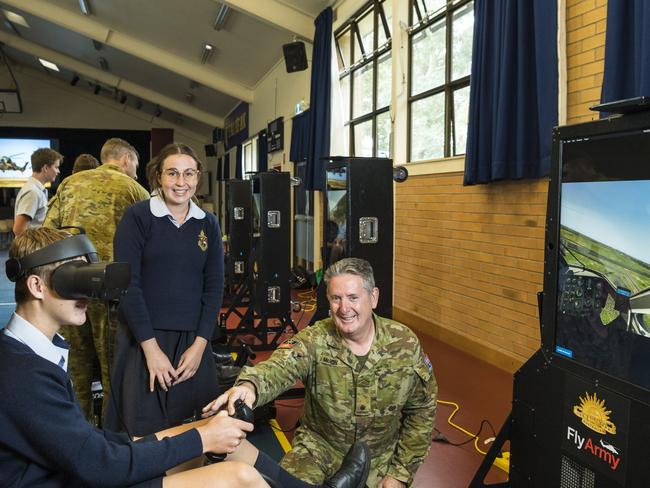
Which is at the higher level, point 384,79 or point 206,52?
point 206,52

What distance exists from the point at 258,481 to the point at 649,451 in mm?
1019

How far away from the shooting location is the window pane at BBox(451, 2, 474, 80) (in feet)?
16.6

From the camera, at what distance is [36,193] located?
13.3 feet

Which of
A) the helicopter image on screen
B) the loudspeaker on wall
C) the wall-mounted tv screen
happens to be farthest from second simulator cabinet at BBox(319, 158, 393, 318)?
the helicopter image on screen

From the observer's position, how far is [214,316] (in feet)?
7.47

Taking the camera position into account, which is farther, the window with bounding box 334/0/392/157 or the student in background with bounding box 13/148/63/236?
the window with bounding box 334/0/392/157

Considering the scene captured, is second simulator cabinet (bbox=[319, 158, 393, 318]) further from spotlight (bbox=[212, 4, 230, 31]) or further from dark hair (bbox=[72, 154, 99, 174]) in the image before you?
spotlight (bbox=[212, 4, 230, 31])

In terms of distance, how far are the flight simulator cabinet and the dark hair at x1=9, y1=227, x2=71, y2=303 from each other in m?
1.35

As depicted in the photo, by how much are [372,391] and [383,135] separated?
5371mm

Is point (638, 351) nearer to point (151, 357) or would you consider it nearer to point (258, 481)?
point (258, 481)

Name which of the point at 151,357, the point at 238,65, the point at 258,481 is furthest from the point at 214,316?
the point at 238,65

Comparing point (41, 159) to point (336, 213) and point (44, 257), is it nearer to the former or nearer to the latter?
point (336, 213)

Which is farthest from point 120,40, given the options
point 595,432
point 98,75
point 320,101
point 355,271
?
point 595,432

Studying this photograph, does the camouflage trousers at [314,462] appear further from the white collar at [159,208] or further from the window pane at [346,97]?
the window pane at [346,97]
